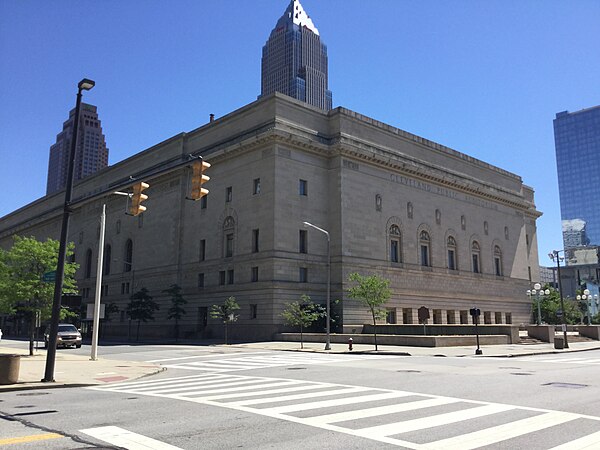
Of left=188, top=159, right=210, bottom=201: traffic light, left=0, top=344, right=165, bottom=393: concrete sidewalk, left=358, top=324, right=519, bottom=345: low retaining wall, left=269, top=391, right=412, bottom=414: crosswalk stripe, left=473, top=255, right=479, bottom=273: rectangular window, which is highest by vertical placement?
left=473, top=255, right=479, bottom=273: rectangular window

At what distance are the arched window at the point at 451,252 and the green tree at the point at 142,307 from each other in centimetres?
3712

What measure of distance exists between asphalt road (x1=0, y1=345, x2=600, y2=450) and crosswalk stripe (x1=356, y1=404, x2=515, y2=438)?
2 centimetres

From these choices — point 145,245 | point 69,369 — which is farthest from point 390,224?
point 69,369

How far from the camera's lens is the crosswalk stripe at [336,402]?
435 inches

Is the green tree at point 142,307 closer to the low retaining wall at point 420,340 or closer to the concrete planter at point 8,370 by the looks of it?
the low retaining wall at point 420,340

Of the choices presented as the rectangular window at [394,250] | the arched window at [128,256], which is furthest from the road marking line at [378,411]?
the arched window at [128,256]

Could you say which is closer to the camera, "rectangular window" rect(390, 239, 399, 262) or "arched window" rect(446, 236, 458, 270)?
"rectangular window" rect(390, 239, 399, 262)

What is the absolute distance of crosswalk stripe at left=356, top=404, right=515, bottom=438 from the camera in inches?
348

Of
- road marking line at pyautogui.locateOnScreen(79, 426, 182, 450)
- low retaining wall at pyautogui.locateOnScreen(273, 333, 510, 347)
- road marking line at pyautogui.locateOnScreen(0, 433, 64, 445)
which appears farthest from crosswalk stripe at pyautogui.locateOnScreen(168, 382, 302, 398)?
low retaining wall at pyautogui.locateOnScreen(273, 333, 510, 347)

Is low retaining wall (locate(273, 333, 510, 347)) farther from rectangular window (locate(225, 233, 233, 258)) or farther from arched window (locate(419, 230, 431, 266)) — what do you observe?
arched window (locate(419, 230, 431, 266))

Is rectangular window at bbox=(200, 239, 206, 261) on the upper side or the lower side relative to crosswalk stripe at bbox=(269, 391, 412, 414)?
upper

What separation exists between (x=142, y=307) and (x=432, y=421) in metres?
55.2

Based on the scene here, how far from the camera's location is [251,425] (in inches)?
370

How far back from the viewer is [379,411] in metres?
10.8
